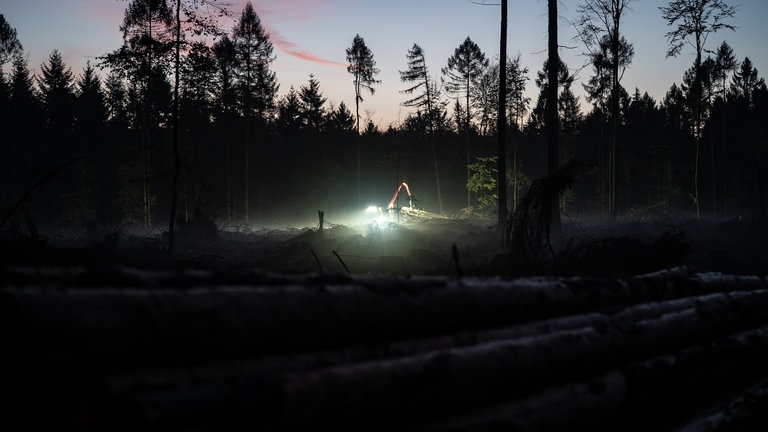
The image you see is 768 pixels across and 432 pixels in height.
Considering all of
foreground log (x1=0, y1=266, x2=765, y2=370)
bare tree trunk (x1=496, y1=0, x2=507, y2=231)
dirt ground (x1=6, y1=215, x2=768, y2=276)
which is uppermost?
bare tree trunk (x1=496, y1=0, x2=507, y2=231)

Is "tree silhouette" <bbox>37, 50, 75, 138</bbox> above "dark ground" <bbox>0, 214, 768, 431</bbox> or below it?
above

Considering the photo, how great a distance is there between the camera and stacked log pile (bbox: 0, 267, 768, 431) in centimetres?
151

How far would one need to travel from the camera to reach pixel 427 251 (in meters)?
10.4

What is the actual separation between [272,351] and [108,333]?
0.65 meters

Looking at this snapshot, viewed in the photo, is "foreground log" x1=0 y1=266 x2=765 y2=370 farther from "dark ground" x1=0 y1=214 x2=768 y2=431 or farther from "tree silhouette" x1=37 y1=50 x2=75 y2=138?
"tree silhouette" x1=37 y1=50 x2=75 y2=138

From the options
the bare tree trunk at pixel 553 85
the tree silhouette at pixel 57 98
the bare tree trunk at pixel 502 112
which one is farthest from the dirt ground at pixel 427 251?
the tree silhouette at pixel 57 98

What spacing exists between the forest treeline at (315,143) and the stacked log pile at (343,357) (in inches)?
723

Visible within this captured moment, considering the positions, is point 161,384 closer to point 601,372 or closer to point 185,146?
point 601,372

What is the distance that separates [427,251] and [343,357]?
8467 mm

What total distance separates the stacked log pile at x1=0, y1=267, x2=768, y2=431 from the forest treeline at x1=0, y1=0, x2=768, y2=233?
60.3ft

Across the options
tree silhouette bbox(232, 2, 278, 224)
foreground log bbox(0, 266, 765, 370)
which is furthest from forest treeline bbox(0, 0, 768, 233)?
foreground log bbox(0, 266, 765, 370)

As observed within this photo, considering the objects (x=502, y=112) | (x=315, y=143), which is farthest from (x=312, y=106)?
(x=502, y=112)

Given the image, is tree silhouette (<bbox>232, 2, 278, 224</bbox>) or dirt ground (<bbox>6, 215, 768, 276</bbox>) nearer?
dirt ground (<bbox>6, 215, 768, 276</bbox>)

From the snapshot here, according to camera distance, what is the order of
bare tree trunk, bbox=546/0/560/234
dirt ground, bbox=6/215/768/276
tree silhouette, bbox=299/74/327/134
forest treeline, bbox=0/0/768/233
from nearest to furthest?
dirt ground, bbox=6/215/768/276 → bare tree trunk, bbox=546/0/560/234 → forest treeline, bbox=0/0/768/233 → tree silhouette, bbox=299/74/327/134
